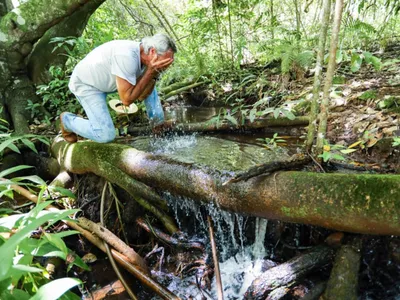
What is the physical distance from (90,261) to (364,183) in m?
2.66

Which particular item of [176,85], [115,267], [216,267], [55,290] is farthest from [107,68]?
[176,85]

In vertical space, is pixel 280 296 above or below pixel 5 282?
below

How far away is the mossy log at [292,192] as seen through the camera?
170 centimetres

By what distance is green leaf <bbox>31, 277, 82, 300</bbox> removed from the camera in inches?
47.6

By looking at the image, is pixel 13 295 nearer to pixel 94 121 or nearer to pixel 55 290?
pixel 55 290

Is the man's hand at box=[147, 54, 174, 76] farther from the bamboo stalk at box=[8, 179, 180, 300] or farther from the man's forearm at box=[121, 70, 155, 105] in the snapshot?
the bamboo stalk at box=[8, 179, 180, 300]

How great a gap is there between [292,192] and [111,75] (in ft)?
7.41

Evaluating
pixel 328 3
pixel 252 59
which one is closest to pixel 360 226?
pixel 328 3

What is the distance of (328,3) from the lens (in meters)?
2.21

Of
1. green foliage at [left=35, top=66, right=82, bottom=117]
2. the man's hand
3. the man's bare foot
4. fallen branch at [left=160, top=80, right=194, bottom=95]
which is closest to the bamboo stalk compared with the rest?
the man's bare foot

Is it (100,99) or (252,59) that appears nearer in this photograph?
(100,99)

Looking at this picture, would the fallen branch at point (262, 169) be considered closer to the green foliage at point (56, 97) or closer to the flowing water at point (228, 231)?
the flowing water at point (228, 231)

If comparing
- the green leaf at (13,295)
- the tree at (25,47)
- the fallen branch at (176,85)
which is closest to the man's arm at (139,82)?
the green leaf at (13,295)

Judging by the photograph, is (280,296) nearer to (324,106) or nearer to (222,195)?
(222,195)
